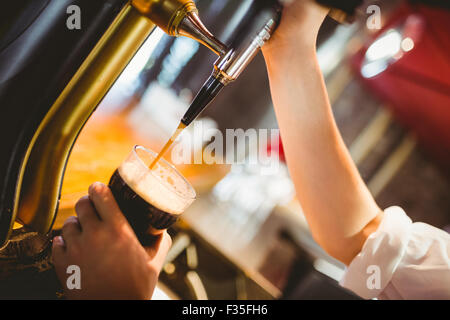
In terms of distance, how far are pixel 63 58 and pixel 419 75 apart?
206 inches

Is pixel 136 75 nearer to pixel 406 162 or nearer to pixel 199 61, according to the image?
pixel 199 61

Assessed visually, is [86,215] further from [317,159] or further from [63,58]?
[317,159]

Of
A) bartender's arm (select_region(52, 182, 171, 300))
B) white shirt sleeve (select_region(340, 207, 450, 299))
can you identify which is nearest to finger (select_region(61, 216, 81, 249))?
bartender's arm (select_region(52, 182, 171, 300))

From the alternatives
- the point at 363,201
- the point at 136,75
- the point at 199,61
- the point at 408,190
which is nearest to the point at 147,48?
the point at 136,75

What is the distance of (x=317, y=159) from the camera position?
769 mm

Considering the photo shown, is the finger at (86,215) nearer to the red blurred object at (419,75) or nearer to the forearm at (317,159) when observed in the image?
the forearm at (317,159)

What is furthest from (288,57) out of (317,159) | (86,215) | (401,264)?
(401,264)

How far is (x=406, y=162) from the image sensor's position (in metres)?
7.35

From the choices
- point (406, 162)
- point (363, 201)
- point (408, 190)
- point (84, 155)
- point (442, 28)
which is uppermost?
point (442, 28)

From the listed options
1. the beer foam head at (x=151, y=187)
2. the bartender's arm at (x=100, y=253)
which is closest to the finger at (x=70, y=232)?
the bartender's arm at (x=100, y=253)

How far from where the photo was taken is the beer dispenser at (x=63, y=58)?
42cm

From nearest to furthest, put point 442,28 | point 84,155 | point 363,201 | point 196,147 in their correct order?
point 363,201 < point 84,155 < point 196,147 < point 442,28

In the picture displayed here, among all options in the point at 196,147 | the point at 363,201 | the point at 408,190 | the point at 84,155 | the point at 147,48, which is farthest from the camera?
the point at 408,190
